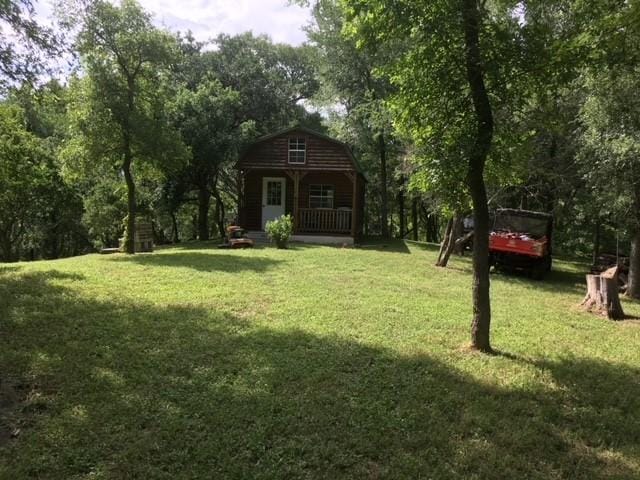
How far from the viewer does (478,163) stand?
5625mm

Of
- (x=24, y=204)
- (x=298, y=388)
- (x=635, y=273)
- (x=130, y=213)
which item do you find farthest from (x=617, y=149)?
(x=24, y=204)

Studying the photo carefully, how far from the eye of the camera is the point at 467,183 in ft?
19.2

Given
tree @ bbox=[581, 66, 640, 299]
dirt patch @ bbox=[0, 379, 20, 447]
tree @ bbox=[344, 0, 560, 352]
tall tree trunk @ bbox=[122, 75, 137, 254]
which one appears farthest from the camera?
tall tree trunk @ bbox=[122, 75, 137, 254]

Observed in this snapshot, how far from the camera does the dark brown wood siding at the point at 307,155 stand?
1952cm

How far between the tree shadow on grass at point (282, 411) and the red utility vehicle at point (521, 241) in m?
7.63

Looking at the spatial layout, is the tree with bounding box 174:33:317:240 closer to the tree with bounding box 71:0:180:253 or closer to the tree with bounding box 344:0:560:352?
the tree with bounding box 71:0:180:253

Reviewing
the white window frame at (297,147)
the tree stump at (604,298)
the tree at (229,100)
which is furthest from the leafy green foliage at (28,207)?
the tree stump at (604,298)

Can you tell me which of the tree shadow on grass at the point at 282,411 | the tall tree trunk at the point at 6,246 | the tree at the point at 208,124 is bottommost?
the tall tree trunk at the point at 6,246

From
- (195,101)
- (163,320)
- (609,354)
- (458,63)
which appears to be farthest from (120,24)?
(609,354)

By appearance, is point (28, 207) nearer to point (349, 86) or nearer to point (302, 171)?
point (302, 171)

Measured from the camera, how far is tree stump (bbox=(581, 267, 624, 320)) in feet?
28.6

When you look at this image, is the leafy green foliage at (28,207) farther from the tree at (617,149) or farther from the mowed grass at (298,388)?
the tree at (617,149)

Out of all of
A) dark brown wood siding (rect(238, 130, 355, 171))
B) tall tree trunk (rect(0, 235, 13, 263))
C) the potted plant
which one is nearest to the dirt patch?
the potted plant

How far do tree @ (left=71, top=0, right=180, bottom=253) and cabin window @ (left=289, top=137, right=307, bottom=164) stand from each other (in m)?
6.58
